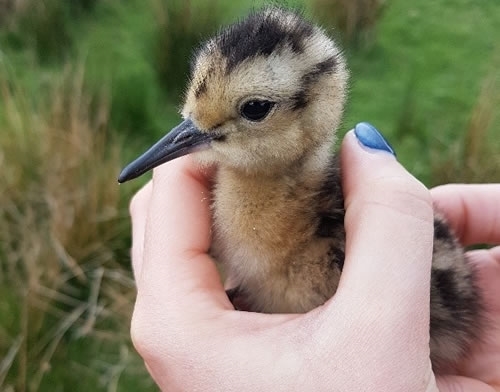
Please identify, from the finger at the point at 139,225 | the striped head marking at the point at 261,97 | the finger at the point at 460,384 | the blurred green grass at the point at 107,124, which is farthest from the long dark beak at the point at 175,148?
the finger at the point at 460,384

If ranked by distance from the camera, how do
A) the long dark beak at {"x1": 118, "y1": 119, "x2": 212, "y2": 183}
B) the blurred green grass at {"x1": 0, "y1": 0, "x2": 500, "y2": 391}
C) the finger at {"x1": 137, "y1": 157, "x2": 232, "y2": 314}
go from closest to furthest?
1. the finger at {"x1": 137, "y1": 157, "x2": 232, "y2": 314}
2. the long dark beak at {"x1": 118, "y1": 119, "x2": 212, "y2": 183}
3. the blurred green grass at {"x1": 0, "y1": 0, "x2": 500, "y2": 391}

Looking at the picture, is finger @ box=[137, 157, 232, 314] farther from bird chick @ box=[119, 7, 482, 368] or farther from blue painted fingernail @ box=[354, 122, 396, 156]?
blue painted fingernail @ box=[354, 122, 396, 156]

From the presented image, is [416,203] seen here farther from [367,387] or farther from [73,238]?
[73,238]

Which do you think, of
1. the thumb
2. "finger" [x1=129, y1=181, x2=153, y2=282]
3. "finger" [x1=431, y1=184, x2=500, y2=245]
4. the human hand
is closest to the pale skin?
the thumb

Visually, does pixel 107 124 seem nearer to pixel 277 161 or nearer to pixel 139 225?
pixel 139 225

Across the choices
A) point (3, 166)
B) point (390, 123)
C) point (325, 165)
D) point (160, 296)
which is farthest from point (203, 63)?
point (390, 123)

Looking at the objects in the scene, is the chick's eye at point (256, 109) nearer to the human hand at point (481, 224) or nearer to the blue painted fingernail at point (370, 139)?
the blue painted fingernail at point (370, 139)

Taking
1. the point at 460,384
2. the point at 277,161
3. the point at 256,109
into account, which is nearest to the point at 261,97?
the point at 256,109
